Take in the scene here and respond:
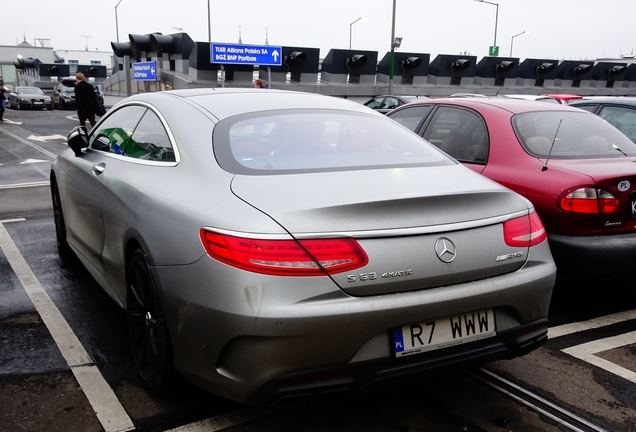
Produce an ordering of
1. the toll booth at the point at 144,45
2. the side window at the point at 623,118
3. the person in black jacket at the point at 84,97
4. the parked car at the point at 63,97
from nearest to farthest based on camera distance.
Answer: the side window at the point at 623,118 → the person in black jacket at the point at 84,97 → the toll booth at the point at 144,45 → the parked car at the point at 63,97

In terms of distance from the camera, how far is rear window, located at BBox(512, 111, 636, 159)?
4.70 metres

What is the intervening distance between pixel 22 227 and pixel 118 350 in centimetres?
391

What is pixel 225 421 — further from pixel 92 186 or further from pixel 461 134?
pixel 461 134

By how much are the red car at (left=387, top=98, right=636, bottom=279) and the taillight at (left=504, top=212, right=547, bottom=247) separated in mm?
1312

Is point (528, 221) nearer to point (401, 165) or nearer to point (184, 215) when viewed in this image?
point (401, 165)

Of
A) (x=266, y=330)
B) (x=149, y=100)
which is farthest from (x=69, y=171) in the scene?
(x=266, y=330)

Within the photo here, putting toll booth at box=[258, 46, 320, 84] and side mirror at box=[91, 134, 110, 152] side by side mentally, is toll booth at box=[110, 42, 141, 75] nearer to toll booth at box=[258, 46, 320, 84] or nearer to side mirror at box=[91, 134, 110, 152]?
toll booth at box=[258, 46, 320, 84]

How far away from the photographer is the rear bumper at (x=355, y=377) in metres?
2.35

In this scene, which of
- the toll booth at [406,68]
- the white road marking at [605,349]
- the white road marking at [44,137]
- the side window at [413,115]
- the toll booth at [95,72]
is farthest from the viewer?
the toll booth at [95,72]

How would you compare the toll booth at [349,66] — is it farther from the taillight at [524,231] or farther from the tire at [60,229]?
the taillight at [524,231]

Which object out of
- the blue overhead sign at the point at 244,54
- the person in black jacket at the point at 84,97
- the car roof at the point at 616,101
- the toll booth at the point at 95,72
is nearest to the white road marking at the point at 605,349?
the car roof at the point at 616,101

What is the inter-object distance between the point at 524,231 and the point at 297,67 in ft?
98.2

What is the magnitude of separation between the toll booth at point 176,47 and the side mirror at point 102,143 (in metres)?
27.1

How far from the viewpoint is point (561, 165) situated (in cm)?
439
